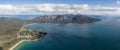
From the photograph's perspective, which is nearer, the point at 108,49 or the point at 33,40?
the point at 108,49

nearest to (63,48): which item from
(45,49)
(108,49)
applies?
(45,49)

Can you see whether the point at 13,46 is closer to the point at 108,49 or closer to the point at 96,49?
the point at 96,49

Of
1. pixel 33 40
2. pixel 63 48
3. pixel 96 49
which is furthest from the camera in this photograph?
pixel 33 40

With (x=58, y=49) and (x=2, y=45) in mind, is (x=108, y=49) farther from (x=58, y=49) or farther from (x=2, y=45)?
(x=2, y=45)

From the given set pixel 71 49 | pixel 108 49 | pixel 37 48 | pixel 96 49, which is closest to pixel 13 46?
pixel 37 48

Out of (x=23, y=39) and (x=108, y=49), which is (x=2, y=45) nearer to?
(x=23, y=39)

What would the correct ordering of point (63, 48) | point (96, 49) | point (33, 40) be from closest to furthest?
point (96, 49) < point (63, 48) < point (33, 40)

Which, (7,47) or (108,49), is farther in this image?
(7,47)

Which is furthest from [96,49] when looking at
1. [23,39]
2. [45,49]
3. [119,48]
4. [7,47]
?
[23,39]
